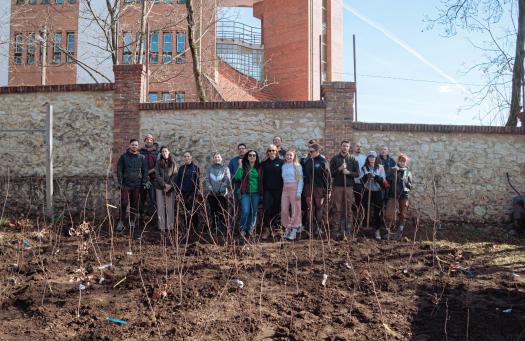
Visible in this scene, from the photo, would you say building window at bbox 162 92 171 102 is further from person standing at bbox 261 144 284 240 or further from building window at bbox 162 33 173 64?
person standing at bbox 261 144 284 240

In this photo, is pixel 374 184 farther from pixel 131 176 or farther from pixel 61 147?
pixel 61 147

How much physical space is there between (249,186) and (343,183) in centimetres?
178

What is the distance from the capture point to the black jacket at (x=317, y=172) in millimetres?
8773

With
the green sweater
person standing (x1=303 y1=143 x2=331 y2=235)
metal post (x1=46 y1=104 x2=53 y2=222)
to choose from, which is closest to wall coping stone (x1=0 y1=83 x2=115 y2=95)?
metal post (x1=46 y1=104 x2=53 y2=222)

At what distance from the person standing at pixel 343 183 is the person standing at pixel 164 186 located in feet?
10.1

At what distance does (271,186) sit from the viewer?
351 inches

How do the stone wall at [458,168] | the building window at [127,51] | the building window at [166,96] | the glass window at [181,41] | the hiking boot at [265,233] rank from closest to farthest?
the hiking boot at [265,233], the stone wall at [458,168], the building window at [127,51], the building window at [166,96], the glass window at [181,41]

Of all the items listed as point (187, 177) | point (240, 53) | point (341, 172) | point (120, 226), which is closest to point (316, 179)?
point (341, 172)

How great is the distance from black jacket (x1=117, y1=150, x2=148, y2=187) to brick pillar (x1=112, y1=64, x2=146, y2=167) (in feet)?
5.18

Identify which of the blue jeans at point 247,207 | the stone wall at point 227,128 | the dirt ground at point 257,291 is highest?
the stone wall at point 227,128

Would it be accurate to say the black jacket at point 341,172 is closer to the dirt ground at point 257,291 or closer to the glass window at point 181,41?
the dirt ground at point 257,291

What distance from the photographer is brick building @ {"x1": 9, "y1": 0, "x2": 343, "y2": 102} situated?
74.7 feet

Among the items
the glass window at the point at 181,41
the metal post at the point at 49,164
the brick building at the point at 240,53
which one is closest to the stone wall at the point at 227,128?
the metal post at the point at 49,164

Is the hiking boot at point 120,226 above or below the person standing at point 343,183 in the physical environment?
below
